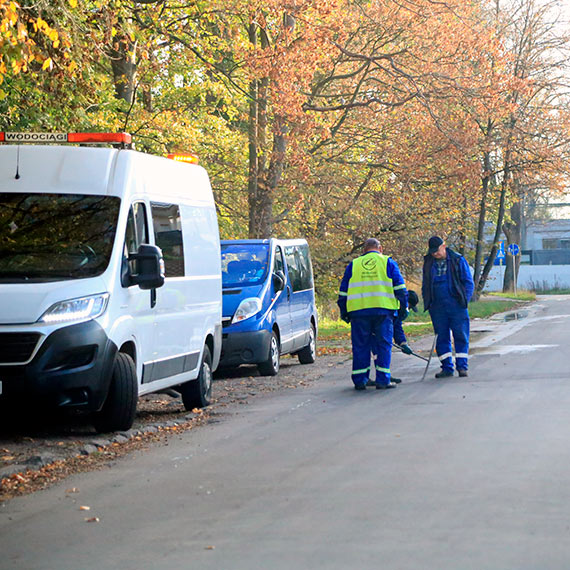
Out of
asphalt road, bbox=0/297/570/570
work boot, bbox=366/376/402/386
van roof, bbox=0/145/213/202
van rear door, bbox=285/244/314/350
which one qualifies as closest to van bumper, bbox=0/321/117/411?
asphalt road, bbox=0/297/570/570

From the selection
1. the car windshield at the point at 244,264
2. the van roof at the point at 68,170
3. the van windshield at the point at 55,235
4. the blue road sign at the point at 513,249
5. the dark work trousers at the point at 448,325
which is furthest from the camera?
the blue road sign at the point at 513,249

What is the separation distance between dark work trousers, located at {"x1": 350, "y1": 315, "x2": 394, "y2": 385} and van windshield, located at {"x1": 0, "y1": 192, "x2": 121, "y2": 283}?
4.24 meters

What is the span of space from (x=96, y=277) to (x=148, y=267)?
1.78 feet

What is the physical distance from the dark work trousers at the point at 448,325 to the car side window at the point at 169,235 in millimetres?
4584

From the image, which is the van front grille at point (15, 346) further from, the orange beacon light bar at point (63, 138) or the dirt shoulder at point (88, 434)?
the orange beacon light bar at point (63, 138)

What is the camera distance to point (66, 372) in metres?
8.87

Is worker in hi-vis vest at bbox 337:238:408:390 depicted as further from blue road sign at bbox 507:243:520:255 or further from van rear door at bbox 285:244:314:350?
blue road sign at bbox 507:243:520:255

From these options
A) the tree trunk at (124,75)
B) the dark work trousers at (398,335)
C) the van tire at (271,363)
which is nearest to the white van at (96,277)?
the van tire at (271,363)

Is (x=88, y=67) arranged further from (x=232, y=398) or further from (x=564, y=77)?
(x=564, y=77)

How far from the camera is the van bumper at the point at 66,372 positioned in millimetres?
8758

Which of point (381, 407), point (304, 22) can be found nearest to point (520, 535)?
point (381, 407)

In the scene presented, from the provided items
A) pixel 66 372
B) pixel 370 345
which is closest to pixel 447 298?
pixel 370 345

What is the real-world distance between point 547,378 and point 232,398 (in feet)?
12.3

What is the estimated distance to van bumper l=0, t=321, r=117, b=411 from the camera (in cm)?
876
